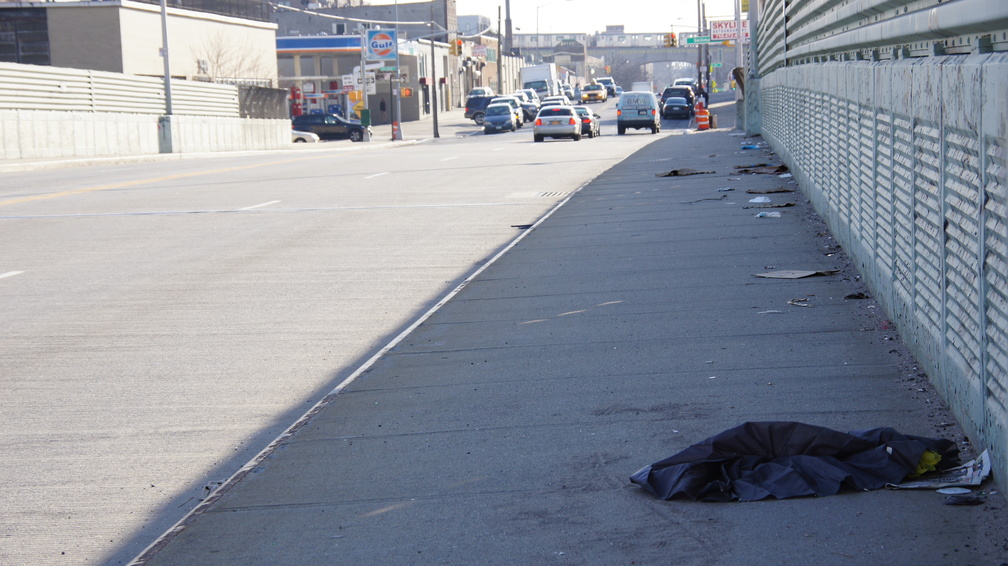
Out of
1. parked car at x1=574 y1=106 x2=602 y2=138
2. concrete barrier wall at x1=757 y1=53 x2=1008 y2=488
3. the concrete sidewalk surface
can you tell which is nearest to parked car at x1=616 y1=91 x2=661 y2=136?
parked car at x1=574 y1=106 x2=602 y2=138

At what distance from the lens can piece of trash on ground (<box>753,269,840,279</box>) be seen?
9.16 meters

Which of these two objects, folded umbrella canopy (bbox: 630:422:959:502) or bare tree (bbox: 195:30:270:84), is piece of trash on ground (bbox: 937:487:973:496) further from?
bare tree (bbox: 195:30:270:84)

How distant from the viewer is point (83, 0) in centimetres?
5562

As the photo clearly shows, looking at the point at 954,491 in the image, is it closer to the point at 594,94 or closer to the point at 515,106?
the point at 515,106

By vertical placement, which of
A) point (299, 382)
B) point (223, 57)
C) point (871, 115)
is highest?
point (223, 57)

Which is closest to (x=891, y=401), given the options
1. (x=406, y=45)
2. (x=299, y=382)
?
(x=299, y=382)

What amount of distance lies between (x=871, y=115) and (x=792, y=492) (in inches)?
142

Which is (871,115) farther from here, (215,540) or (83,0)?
(83,0)

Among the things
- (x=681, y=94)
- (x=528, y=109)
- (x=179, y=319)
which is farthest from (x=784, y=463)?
(x=528, y=109)

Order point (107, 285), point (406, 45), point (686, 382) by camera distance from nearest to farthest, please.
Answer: point (686, 382) < point (107, 285) < point (406, 45)

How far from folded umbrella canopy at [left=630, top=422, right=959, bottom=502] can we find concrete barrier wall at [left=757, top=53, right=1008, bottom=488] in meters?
0.31

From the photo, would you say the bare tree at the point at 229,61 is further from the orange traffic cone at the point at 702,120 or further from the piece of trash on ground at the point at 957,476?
the piece of trash on ground at the point at 957,476

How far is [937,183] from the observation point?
16.8ft

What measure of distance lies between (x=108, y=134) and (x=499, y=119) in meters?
28.5
